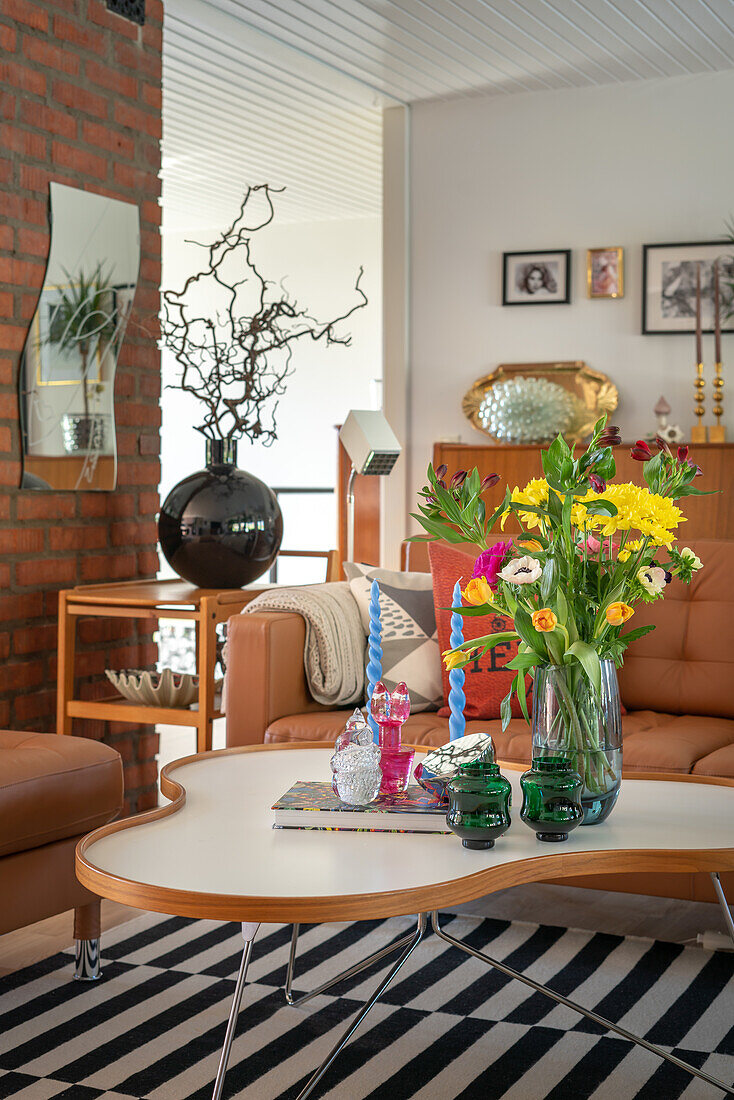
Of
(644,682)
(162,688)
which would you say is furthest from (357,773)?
(162,688)

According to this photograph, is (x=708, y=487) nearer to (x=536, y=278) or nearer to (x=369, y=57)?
(x=536, y=278)

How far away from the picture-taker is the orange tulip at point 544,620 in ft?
5.61

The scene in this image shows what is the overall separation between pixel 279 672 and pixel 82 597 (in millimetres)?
728

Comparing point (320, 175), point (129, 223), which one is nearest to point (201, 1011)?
point (129, 223)

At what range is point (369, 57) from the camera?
4.95 m

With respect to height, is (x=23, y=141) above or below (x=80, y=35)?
below

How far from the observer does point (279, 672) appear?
2957mm

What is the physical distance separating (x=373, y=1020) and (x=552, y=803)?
2.58 feet

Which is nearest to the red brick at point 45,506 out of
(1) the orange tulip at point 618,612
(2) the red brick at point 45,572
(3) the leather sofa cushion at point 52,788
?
(2) the red brick at point 45,572

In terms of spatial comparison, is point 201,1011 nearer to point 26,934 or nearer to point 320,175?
point 26,934

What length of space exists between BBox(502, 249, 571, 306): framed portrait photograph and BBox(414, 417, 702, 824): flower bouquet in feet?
12.3

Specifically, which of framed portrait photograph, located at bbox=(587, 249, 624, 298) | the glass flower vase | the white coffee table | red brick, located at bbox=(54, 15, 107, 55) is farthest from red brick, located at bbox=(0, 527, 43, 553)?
framed portrait photograph, located at bbox=(587, 249, 624, 298)

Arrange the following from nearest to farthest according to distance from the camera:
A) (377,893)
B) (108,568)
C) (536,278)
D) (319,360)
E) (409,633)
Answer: (377,893), (409,633), (108,568), (536,278), (319,360)

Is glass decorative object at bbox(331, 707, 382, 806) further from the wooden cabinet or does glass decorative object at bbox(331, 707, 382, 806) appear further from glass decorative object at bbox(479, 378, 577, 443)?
glass decorative object at bbox(479, 378, 577, 443)
